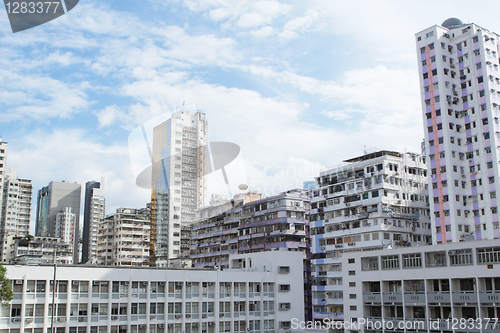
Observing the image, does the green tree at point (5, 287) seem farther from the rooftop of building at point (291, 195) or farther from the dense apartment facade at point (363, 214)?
the rooftop of building at point (291, 195)

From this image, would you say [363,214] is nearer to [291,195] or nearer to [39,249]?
[291,195]

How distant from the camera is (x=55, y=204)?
169 meters

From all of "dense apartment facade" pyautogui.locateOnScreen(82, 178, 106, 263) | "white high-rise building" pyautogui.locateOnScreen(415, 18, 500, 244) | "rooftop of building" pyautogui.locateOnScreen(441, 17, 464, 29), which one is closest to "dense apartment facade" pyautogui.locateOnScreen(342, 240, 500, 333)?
"white high-rise building" pyautogui.locateOnScreen(415, 18, 500, 244)

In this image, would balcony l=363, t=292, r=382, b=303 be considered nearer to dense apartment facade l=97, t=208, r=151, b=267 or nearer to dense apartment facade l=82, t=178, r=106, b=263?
dense apartment facade l=97, t=208, r=151, b=267

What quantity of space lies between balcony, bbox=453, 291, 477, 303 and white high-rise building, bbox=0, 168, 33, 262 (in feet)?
409

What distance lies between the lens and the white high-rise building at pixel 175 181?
11295 cm

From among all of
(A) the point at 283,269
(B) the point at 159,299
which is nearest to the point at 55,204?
(A) the point at 283,269

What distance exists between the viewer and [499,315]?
134 ft

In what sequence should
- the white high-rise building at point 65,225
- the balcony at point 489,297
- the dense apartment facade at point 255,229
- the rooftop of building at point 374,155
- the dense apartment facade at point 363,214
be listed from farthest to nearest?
the white high-rise building at point 65,225 < the dense apartment facade at point 255,229 < the rooftop of building at point 374,155 < the dense apartment facade at point 363,214 < the balcony at point 489,297

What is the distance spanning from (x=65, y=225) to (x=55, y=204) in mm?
9311

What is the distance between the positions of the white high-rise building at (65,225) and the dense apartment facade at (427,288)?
130993mm

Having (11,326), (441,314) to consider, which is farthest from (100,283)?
(441,314)

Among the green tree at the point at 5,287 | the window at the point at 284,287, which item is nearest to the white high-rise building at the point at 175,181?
the window at the point at 284,287

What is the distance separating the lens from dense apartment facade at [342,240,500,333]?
1654 inches
